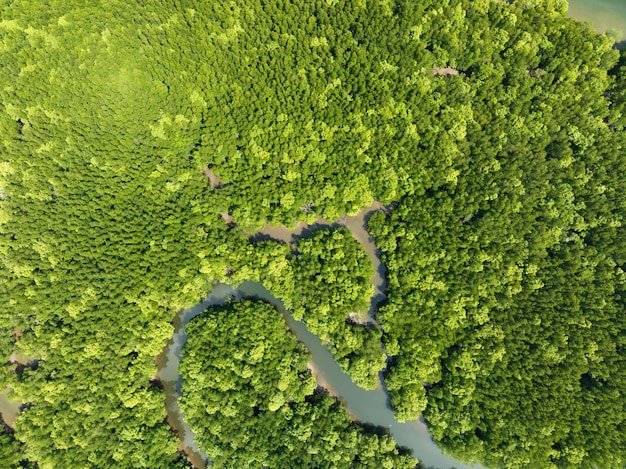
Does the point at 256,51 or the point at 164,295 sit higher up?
the point at 256,51

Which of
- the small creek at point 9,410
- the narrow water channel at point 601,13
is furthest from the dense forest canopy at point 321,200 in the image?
the narrow water channel at point 601,13

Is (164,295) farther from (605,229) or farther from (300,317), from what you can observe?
(605,229)

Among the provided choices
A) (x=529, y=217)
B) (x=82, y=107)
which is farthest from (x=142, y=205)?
(x=529, y=217)

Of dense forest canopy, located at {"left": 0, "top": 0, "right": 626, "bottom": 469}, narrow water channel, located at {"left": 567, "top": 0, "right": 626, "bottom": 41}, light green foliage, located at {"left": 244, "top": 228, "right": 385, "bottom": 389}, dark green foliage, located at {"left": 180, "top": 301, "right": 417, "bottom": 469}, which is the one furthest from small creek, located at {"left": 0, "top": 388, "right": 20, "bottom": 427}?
narrow water channel, located at {"left": 567, "top": 0, "right": 626, "bottom": 41}

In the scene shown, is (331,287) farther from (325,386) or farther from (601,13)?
(601,13)

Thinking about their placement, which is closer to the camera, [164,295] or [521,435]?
[521,435]

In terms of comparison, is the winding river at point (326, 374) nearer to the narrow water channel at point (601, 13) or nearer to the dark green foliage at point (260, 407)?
the dark green foliage at point (260, 407)
